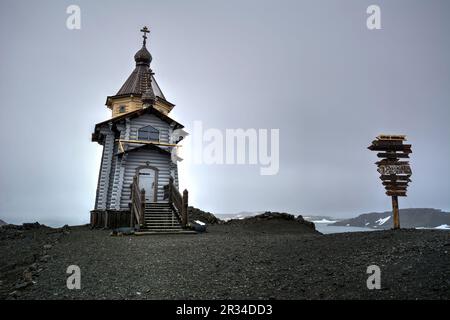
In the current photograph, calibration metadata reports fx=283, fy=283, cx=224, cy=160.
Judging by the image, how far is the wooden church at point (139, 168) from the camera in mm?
18516

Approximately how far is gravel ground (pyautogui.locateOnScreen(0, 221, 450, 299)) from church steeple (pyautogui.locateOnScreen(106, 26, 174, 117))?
1708 cm

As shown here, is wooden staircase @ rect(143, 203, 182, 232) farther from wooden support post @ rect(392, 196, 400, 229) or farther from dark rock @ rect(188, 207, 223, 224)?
wooden support post @ rect(392, 196, 400, 229)

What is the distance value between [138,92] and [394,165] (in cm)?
2152

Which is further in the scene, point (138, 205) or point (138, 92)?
→ point (138, 92)

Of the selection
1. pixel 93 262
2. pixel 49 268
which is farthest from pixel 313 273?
pixel 49 268

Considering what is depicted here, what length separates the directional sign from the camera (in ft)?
34.7

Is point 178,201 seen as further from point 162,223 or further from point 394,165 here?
point 394,165

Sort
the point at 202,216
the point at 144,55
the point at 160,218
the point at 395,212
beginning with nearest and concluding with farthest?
the point at 395,212
the point at 160,218
the point at 202,216
the point at 144,55

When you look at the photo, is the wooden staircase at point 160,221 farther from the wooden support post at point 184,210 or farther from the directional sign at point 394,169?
the directional sign at point 394,169

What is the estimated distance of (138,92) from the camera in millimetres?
25562

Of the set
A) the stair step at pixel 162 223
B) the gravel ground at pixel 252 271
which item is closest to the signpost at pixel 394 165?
the gravel ground at pixel 252 271

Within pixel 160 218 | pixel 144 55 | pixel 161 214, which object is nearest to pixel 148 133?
pixel 161 214

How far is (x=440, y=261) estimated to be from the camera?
5.99m
